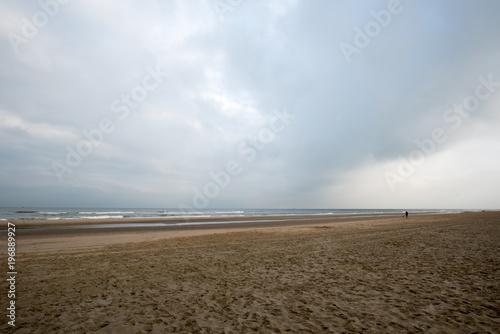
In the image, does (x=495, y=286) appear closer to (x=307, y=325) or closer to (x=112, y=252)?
(x=307, y=325)

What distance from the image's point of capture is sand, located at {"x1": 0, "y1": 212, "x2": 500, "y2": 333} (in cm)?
508

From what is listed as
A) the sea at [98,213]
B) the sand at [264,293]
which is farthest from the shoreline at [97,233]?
the sea at [98,213]

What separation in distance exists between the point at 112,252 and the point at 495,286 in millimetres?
16798

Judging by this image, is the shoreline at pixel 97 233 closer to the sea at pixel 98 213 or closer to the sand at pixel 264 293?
the sand at pixel 264 293

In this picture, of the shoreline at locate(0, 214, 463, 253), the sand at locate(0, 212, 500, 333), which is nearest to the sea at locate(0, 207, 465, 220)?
the shoreline at locate(0, 214, 463, 253)

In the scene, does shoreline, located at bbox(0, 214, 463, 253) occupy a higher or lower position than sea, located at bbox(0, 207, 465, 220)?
higher

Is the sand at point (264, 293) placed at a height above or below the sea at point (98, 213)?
above

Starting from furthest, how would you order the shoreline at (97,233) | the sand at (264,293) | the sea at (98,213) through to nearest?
the sea at (98,213), the shoreline at (97,233), the sand at (264,293)

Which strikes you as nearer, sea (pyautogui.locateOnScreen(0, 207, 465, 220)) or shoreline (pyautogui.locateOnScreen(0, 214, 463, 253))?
shoreline (pyautogui.locateOnScreen(0, 214, 463, 253))

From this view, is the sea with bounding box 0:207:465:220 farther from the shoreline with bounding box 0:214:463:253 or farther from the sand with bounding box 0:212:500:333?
the sand with bounding box 0:212:500:333

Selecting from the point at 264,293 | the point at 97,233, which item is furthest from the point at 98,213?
the point at 264,293

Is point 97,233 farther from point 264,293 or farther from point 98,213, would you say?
point 98,213

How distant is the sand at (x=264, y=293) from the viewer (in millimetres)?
5078

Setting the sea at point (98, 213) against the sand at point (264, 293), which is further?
the sea at point (98, 213)
